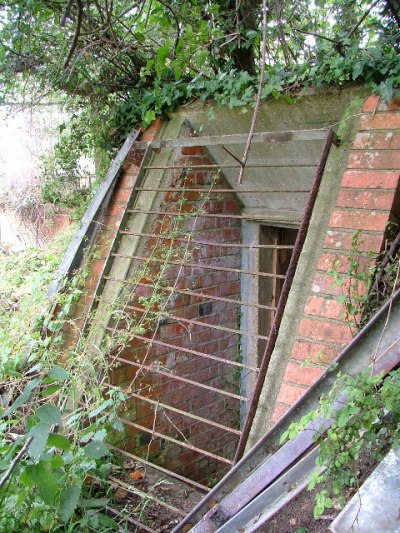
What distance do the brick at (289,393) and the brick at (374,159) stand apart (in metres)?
1.18

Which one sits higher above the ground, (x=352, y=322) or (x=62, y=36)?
(x=62, y=36)

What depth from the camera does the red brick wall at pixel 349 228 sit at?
7.65 ft

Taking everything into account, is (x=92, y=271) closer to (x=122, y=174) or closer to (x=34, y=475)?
(x=122, y=174)

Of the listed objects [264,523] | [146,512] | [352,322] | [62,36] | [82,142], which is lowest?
[146,512]

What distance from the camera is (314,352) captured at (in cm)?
236

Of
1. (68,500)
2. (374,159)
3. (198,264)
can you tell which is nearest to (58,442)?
(68,500)

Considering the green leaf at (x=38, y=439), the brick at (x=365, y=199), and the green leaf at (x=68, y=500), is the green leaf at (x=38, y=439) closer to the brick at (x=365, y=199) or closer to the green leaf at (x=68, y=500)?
the green leaf at (x=68, y=500)

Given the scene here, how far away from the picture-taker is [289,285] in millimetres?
2432

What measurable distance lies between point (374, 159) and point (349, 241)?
17.4 inches

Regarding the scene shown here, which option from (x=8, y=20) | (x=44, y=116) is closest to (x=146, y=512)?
(x=8, y=20)

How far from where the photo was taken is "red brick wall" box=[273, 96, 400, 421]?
2.33 m

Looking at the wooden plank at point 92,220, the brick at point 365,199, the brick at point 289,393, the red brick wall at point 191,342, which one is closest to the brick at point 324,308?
the brick at point 289,393

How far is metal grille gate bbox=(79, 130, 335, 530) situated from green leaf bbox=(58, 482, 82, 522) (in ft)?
2.30

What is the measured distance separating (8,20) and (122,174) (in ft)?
4.07
